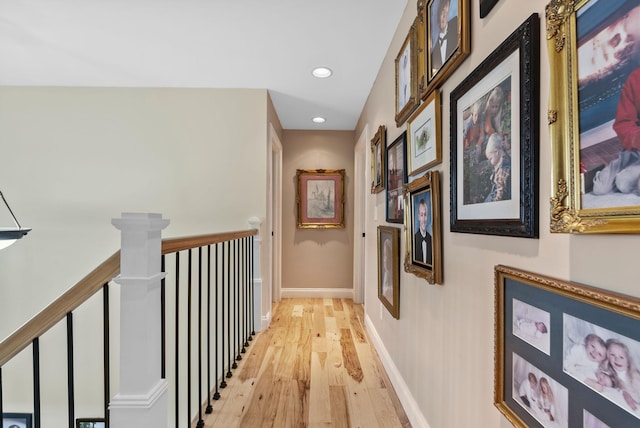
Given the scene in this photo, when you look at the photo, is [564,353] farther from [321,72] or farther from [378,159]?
[321,72]

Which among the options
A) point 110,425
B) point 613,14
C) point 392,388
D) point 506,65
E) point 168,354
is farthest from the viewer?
point 168,354

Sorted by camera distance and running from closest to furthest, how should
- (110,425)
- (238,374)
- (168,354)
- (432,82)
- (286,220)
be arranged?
(110,425)
(432,82)
(238,374)
(168,354)
(286,220)

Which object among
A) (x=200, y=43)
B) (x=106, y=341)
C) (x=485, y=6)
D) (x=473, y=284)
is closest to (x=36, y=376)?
(x=106, y=341)

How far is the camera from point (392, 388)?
2.12 m

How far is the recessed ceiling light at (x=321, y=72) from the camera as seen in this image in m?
2.77

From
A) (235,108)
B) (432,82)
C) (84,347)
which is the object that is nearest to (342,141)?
(235,108)

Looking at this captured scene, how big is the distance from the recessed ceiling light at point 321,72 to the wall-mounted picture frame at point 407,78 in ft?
2.73

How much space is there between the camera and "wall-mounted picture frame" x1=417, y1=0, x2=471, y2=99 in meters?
1.18

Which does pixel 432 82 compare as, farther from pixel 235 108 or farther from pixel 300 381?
pixel 235 108

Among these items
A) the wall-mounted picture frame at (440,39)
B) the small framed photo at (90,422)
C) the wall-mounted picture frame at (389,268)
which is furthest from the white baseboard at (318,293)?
the wall-mounted picture frame at (440,39)

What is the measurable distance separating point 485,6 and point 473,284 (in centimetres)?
91

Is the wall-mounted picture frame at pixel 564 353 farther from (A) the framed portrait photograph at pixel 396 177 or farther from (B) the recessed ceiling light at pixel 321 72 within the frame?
(B) the recessed ceiling light at pixel 321 72

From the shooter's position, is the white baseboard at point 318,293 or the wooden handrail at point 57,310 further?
the white baseboard at point 318,293

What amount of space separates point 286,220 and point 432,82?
3284 millimetres
